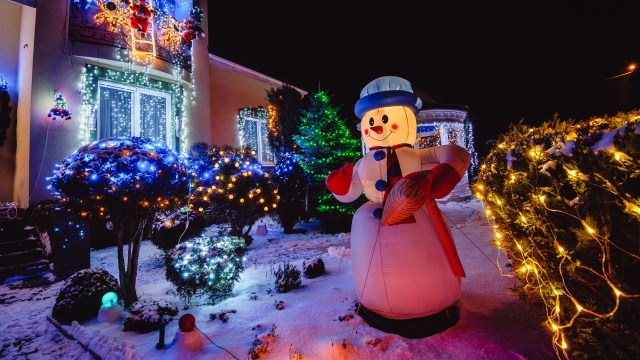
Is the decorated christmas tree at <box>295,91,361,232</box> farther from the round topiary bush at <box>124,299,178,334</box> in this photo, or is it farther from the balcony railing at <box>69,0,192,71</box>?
the round topiary bush at <box>124,299,178,334</box>

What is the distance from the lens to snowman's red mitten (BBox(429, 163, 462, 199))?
8.78 ft

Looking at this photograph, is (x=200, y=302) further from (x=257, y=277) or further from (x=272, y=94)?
(x=272, y=94)

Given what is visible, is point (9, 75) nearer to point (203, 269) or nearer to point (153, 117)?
point (153, 117)

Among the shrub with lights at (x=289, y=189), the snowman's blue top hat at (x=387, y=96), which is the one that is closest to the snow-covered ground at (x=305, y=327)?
the snowman's blue top hat at (x=387, y=96)

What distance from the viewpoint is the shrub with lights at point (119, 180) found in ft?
11.5

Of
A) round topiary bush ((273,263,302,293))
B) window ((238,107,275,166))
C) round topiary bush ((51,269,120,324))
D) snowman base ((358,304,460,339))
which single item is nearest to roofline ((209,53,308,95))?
window ((238,107,275,166))

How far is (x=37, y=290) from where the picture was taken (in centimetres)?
543

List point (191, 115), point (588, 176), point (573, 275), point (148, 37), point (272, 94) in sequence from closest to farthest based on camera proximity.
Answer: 1. point (588, 176)
2. point (573, 275)
3. point (148, 37)
4. point (191, 115)
5. point (272, 94)

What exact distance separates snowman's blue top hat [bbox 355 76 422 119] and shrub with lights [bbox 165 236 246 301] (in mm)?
2836

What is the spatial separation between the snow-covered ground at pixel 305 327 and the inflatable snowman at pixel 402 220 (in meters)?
0.34

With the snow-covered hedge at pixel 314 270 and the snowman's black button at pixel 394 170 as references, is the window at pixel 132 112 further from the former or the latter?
the snowman's black button at pixel 394 170

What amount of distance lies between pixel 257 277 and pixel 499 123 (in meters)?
21.7

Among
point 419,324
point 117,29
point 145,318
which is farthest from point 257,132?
point 419,324

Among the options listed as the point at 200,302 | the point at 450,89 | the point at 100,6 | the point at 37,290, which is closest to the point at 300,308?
the point at 200,302
